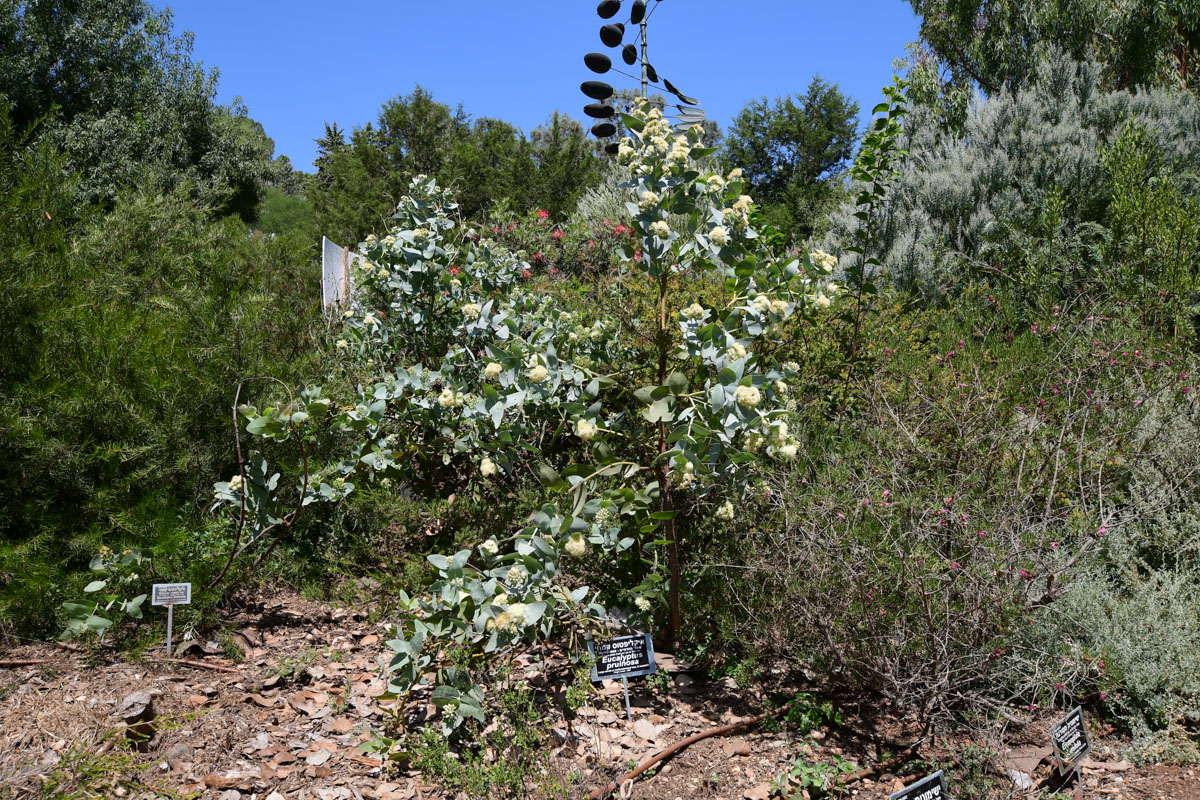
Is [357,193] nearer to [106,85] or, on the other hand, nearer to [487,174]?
[487,174]

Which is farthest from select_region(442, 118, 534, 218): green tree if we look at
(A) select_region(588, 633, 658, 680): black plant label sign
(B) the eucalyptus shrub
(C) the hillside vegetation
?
(A) select_region(588, 633, 658, 680): black plant label sign

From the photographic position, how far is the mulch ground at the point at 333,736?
213 cm

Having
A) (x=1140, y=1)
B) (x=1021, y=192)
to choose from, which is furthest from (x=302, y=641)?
(x=1140, y=1)

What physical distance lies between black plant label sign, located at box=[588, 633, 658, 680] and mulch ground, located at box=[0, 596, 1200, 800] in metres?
0.08

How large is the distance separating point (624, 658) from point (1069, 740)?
4.37 feet

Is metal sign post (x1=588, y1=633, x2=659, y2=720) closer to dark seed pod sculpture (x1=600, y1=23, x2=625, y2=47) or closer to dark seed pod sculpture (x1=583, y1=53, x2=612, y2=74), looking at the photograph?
dark seed pod sculpture (x1=583, y1=53, x2=612, y2=74)

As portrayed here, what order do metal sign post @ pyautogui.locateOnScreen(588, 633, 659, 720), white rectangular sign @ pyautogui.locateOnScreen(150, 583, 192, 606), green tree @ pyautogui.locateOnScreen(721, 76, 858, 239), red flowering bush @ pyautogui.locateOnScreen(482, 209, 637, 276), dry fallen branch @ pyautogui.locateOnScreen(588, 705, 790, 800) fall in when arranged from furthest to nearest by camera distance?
green tree @ pyautogui.locateOnScreen(721, 76, 858, 239) < red flowering bush @ pyautogui.locateOnScreen(482, 209, 637, 276) < white rectangular sign @ pyautogui.locateOnScreen(150, 583, 192, 606) < metal sign post @ pyautogui.locateOnScreen(588, 633, 659, 720) < dry fallen branch @ pyautogui.locateOnScreen(588, 705, 790, 800)

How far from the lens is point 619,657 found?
8.13ft

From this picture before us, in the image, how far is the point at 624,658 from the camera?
8.13 ft

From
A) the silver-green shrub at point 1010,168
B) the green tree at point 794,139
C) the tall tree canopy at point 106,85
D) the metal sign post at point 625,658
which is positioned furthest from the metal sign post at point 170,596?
the green tree at point 794,139

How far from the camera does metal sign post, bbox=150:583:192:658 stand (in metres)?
2.57

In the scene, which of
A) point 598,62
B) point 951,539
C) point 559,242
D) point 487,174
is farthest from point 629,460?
point 487,174

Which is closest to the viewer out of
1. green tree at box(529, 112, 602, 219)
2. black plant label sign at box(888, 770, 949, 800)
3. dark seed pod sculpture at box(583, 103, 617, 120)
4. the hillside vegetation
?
black plant label sign at box(888, 770, 949, 800)

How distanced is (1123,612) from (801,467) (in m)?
1.24
